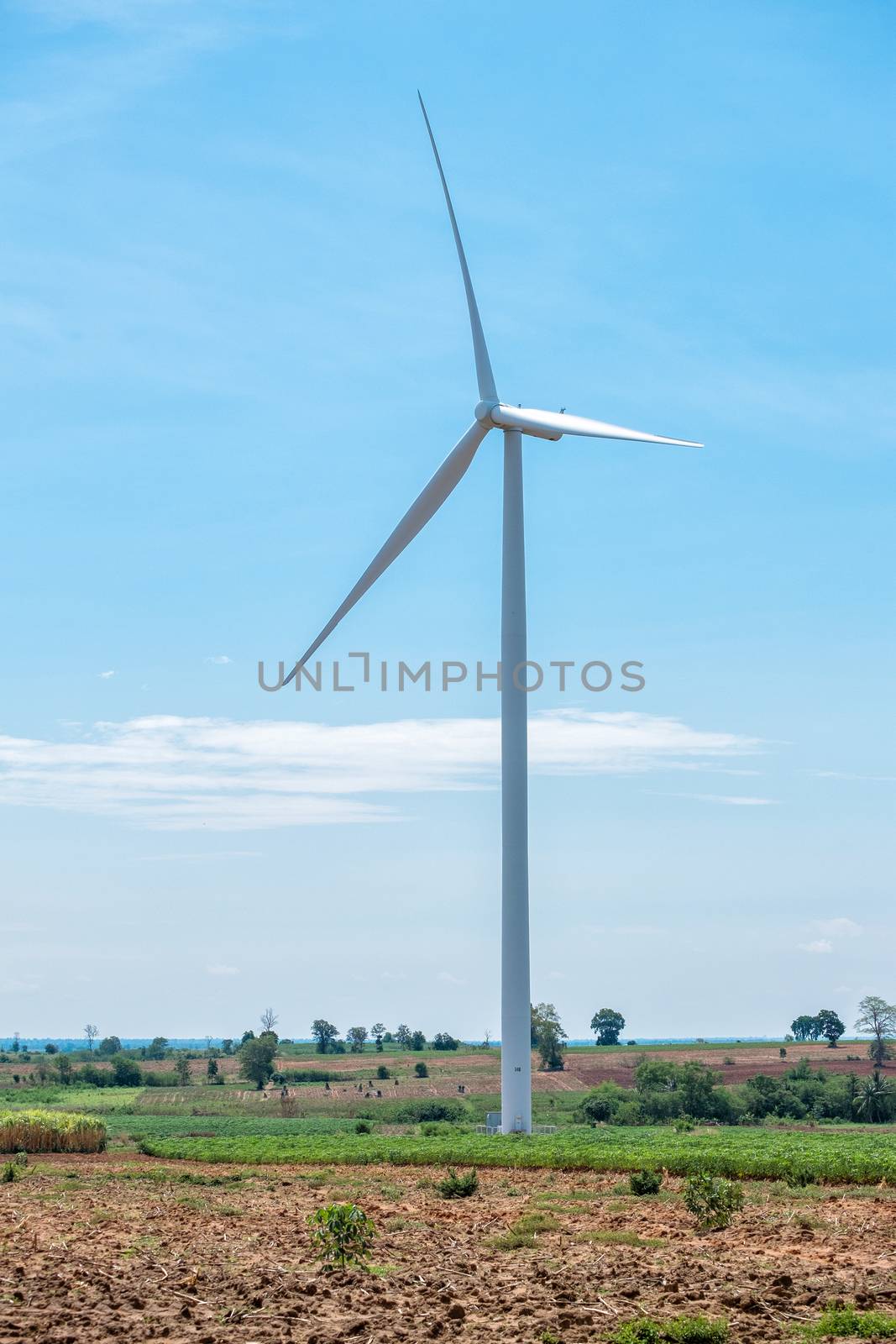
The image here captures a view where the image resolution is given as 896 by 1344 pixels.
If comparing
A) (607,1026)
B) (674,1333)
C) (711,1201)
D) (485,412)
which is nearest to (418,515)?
(485,412)

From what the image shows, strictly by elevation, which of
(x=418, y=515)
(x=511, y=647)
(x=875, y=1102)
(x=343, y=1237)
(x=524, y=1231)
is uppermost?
(x=418, y=515)

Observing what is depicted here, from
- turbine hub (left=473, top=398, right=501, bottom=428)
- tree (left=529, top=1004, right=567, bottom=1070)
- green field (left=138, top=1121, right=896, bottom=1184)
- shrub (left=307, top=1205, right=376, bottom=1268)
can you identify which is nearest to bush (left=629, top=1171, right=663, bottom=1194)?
green field (left=138, top=1121, right=896, bottom=1184)

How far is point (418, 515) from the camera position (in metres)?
52.6

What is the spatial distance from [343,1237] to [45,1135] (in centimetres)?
3459

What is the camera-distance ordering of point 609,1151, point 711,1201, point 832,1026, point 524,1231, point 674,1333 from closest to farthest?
point 674,1333, point 524,1231, point 711,1201, point 609,1151, point 832,1026

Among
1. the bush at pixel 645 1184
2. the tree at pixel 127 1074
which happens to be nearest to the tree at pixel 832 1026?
the tree at pixel 127 1074

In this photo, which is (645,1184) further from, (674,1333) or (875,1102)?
(875,1102)

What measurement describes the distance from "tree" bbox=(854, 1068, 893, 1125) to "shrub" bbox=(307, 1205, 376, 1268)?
59.9 metres

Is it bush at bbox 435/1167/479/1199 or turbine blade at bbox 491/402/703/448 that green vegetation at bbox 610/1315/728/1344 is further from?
turbine blade at bbox 491/402/703/448

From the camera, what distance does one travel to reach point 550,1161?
4169 cm

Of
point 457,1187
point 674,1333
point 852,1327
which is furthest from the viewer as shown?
point 457,1187

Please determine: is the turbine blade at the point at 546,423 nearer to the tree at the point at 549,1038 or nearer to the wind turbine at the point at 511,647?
the wind turbine at the point at 511,647

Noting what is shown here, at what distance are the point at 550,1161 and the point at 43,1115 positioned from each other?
23.0m

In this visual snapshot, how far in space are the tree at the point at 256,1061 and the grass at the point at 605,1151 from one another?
77.8m
